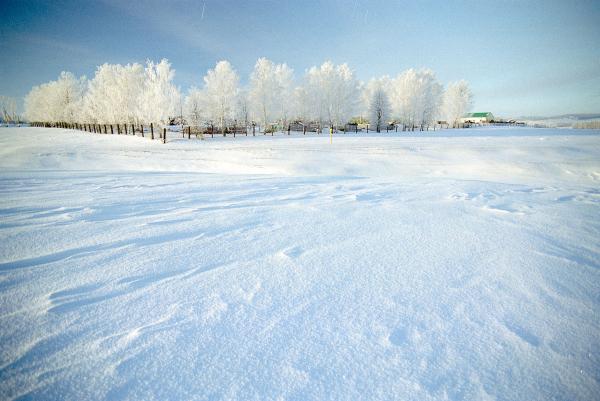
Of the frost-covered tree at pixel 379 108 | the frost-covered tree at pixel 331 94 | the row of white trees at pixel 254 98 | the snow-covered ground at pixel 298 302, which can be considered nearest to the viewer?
the snow-covered ground at pixel 298 302

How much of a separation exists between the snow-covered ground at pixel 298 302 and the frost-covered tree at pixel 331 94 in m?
39.7

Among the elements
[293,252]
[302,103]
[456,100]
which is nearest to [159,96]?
[302,103]

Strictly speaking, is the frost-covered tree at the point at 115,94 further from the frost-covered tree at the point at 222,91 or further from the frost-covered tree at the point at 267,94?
the frost-covered tree at the point at 267,94

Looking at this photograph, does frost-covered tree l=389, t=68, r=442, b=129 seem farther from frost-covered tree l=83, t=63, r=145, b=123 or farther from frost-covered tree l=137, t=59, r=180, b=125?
frost-covered tree l=83, t=63, r=145, b=123

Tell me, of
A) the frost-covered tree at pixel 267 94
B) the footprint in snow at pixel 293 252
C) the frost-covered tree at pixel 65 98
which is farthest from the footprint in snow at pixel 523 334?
the frost-covered tree at pixel 65 98

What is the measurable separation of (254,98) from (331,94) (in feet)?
40.1

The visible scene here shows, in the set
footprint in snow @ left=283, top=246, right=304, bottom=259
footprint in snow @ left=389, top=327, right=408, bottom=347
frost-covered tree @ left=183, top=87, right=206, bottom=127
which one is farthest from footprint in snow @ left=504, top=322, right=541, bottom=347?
frost-covered tree @ left=183, top=87, right=206, bottom=127

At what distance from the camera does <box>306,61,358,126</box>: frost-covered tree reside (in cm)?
4003

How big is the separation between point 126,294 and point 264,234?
4.58 ft

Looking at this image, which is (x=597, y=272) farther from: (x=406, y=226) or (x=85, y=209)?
(x=85, y=209)

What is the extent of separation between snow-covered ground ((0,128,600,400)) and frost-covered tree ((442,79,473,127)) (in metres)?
59.6

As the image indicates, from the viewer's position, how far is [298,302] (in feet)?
5.78

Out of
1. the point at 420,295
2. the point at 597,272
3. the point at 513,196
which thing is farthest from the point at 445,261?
the point at 513,196

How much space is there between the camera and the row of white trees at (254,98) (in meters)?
32.7
